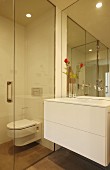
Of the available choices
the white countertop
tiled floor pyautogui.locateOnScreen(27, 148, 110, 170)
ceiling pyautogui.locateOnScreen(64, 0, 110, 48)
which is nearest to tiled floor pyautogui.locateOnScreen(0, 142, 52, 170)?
tiled floor pyautogui.locateOnScreen(27, 148, 110, 170)

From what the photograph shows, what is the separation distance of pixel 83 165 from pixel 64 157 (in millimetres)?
304

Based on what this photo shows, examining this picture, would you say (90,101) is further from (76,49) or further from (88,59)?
(76,49)

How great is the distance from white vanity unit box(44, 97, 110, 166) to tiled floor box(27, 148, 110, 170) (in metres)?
0.38

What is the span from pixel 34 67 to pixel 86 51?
99 cm

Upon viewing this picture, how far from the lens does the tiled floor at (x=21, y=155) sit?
63.8 inches

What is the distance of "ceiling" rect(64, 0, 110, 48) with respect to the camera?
1.73m

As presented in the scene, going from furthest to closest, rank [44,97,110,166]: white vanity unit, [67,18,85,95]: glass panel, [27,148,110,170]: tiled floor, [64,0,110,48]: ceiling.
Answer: [67,18,85,95]: glass panel, [64,0,110,48]: ceiling, [27,148,110,170]: tiled floor, [44,97,110,166]: white vanity unit

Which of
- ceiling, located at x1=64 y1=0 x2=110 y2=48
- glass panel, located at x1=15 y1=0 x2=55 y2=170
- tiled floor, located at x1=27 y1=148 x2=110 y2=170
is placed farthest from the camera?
glass panel, located at x1=15 y1=0 x2=55 y2=170

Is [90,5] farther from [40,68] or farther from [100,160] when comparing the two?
[100,160]

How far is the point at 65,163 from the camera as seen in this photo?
169cm

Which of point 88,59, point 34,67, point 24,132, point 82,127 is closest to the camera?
point 82,127

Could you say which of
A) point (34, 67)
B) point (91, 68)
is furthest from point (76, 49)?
point (34, 67)

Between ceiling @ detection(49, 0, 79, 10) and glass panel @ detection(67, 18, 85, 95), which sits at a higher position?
ceiling @ detection(49, 0, 79, 10)

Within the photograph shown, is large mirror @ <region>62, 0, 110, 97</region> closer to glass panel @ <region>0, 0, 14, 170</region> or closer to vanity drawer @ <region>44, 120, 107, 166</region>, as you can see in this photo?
vanity drawer @ <region>44, 120, 107, 166</region>
